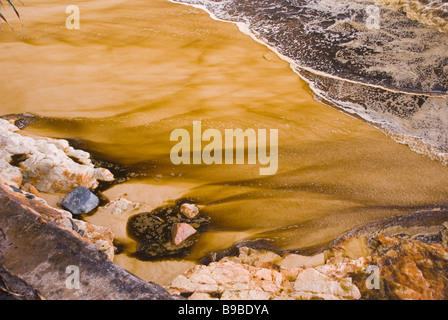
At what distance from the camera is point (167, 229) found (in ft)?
7.77

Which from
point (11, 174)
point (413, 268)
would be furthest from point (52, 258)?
point (413, 268)

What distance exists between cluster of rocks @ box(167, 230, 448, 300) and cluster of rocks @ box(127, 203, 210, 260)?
30cm

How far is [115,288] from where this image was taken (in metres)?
1.58

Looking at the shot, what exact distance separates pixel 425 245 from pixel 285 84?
2665 millimetres

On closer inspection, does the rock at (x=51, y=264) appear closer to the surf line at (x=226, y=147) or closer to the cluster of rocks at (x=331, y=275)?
the cluster of rocks at (x=331, y=275)

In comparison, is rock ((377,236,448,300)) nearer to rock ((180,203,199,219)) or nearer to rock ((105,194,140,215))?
rock ((180,203,199,219))

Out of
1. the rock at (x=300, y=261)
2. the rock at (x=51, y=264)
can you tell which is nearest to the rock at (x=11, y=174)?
the rock at (x=51, y=264)

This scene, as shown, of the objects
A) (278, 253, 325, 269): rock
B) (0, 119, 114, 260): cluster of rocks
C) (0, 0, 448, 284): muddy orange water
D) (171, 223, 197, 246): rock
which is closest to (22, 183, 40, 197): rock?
(0, 119, 114, 260): cluster of rocks

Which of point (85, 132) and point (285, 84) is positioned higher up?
point (285, 84)

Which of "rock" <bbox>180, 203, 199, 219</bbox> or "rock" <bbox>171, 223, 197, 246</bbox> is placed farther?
"rock" <bbox>180, 203, 199, 219</bbox>

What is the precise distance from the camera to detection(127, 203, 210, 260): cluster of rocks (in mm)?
2225

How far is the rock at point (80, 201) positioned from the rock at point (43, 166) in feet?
0.46
